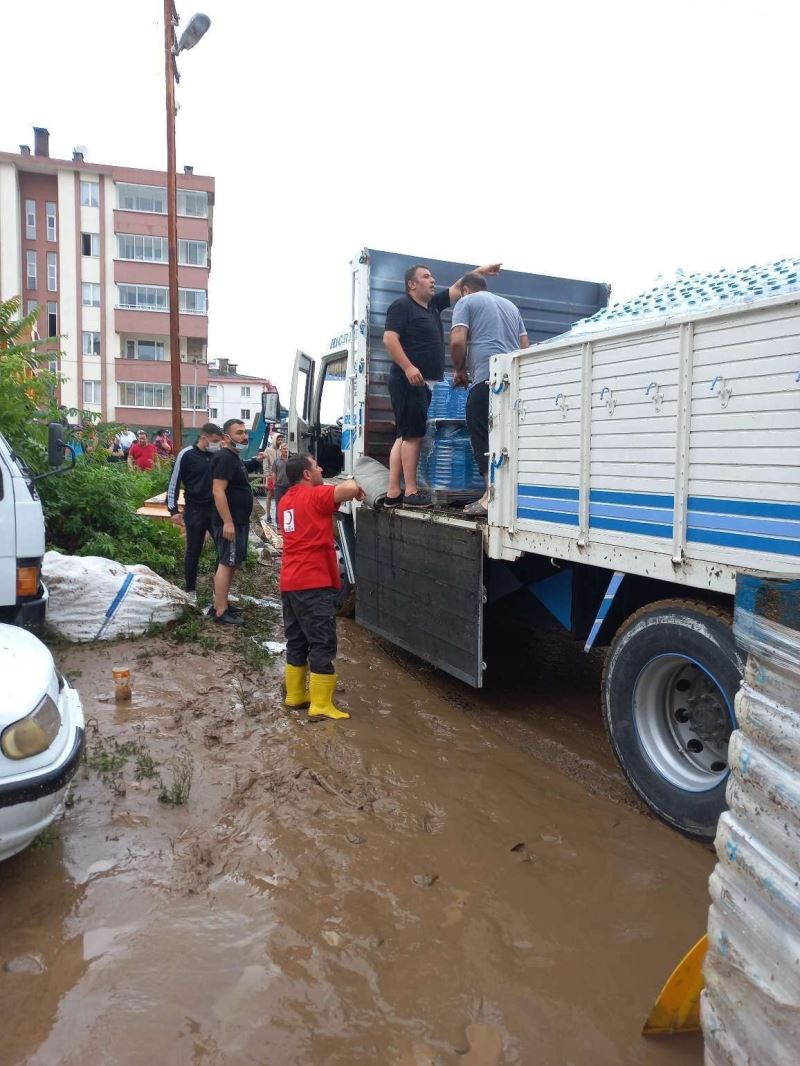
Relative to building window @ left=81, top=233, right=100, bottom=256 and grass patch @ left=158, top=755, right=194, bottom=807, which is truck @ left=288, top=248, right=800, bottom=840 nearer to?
grass patch @ left=158, top=755, right=194, bottom=807

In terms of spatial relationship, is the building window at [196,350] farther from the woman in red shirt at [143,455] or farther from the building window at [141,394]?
the woman in red shirt at [143,455]

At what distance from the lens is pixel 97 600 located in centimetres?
614

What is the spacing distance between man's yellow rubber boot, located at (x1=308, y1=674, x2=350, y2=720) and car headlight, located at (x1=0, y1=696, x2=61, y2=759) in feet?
6.39

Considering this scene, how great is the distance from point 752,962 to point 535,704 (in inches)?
144

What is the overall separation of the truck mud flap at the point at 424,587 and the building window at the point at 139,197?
40226mm

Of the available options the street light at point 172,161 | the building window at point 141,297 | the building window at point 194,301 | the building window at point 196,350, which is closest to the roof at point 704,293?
the street light at point 172,161

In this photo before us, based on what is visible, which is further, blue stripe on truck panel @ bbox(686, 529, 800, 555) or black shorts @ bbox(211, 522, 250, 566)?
black shorts @ bbox(211, 522, 250, 566)

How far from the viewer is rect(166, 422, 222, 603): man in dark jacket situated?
7109 mm

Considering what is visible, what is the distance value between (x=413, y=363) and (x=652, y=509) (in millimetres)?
2899

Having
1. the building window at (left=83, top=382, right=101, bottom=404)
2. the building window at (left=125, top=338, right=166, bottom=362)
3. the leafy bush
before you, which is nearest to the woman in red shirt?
the leafy bush

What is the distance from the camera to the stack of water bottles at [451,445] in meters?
5.50

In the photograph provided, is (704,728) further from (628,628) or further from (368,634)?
(368,634)

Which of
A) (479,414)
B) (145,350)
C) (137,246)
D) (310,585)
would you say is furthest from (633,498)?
(145,350)

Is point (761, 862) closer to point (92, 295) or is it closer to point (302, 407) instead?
point (302, 407)
